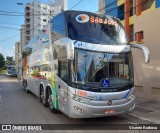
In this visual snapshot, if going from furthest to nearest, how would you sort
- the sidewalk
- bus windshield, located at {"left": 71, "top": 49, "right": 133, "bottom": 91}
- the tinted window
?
1. the sidewalk
2. the tinted window
3. bus windshield, located at {"left": 71, "top": 49, "right": 133, "bottom": 91}

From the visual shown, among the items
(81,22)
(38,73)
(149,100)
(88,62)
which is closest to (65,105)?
(88,62)

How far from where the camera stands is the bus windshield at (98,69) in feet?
25.3

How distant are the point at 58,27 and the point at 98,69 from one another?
99.9 inches

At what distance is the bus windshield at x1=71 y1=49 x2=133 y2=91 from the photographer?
7.71 meters

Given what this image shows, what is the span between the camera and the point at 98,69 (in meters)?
7.88

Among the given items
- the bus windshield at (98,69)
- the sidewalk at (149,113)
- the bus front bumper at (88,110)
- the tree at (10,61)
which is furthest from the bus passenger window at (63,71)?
the tree at (10,61)

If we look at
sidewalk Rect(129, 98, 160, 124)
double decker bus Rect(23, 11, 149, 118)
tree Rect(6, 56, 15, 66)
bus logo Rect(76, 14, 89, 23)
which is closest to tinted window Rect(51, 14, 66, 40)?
double decker bus Rect(23, 11, 149, 118)

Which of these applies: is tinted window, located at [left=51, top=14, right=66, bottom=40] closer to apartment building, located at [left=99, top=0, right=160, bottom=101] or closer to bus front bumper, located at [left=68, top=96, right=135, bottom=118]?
bus front bumper, located at [left=68, top=96, right=135, bottom=118]

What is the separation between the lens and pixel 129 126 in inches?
318

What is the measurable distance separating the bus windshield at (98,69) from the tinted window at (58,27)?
1.32 meters

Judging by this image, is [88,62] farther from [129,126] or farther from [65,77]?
[129,126]

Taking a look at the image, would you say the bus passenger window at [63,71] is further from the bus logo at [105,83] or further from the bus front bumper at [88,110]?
the bus logo at [105,83]

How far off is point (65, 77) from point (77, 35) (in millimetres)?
1420

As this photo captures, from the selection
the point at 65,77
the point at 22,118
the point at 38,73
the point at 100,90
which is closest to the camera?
the point at 100,90
